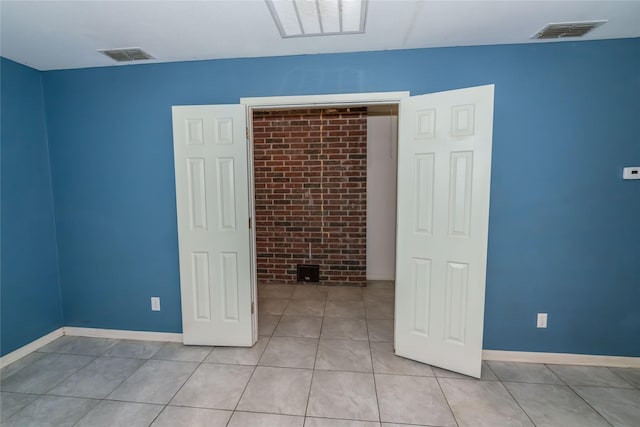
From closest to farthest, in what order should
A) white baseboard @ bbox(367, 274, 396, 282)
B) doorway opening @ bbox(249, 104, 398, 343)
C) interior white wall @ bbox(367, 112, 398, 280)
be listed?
1. doorway opening @ bbox(249, 104, 398, 343)
2. interior white wall @ bbox(367, 112, 398, 280)
3. white baseboard @ bbox(367, 274, 396, 282)

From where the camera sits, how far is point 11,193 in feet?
7.73

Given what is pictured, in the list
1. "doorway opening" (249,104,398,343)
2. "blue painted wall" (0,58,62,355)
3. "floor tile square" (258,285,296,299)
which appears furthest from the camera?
"doorway opening" (249,104,398,343)

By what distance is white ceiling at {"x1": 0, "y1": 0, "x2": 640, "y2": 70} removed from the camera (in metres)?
1.67

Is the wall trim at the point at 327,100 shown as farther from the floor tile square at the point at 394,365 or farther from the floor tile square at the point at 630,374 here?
the floor tile square at the point at 630,374

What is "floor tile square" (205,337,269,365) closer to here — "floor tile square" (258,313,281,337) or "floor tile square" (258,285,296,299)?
"floor tile square" (258,313,281,337)

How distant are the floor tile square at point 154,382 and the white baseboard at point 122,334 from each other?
0.31m

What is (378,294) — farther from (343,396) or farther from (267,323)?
(343,396)

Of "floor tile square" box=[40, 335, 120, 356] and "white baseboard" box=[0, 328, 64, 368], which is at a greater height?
"white baseboard" box=[0, 328, 64, 368]

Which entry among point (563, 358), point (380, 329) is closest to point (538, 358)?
point (563, 358)

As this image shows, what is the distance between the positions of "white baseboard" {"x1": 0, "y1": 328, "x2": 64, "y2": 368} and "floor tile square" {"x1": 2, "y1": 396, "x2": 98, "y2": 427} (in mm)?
733

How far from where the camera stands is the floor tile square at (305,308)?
126 inches

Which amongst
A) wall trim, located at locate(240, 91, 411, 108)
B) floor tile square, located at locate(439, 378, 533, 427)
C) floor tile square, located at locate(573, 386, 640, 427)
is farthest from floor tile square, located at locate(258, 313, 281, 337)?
floor tile square, located at locate(573, 386, 640, 427)

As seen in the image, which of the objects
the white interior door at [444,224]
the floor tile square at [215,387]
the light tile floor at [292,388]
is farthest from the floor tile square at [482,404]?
the floor tile square at [215,387]

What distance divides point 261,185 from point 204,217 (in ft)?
5.72
